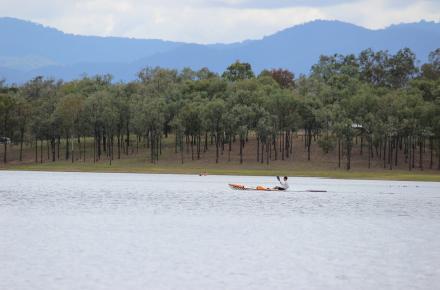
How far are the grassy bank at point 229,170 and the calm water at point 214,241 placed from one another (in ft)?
142

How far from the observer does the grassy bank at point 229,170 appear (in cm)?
12700

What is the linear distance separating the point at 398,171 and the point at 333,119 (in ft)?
52.2

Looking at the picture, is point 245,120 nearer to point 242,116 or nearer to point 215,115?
point 242,116

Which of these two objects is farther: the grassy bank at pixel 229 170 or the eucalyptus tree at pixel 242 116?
the eucalyptus tree at pixel 242 116

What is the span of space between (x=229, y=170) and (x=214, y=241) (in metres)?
90.4

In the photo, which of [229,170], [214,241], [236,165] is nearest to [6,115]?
[236,165]

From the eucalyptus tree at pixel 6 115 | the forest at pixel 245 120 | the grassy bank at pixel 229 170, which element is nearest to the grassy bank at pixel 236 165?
the grassy bank at pixel 229 170

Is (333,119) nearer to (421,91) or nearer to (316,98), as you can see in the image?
(316,98)

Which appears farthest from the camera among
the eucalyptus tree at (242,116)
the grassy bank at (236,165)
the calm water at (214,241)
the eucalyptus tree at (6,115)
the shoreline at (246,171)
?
the eucalyptus tree at (6,115)

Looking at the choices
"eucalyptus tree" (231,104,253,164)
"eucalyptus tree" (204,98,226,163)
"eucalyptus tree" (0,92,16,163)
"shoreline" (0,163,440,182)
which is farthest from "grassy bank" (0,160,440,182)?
"eucalyptus tree" (0,92,16,163)

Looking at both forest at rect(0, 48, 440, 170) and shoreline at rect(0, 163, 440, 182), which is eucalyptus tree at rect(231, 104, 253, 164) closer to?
forest at rect(0, 48, 440, 170)

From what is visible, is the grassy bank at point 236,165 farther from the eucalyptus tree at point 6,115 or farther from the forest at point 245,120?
the eucalyptus tree at point 6,115

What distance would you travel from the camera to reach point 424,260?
41.4 meters

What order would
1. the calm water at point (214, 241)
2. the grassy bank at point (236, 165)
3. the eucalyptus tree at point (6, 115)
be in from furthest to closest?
the eucalyptus tree at point (6, 115) < the grassy bank at point (236, 165) < the calm water at point (214, 241)
